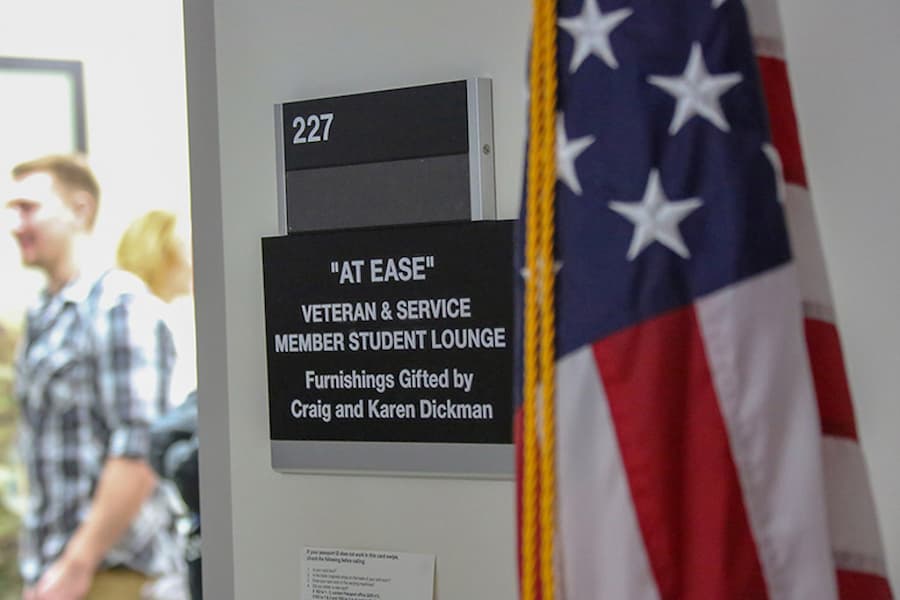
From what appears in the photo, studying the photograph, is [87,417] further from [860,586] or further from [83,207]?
[860,586]

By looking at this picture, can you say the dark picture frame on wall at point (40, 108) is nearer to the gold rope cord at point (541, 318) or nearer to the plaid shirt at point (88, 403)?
the plaid shirt at point (88, 403)

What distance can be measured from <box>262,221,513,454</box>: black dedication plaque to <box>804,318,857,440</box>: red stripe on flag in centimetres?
42

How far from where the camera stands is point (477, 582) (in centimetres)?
130

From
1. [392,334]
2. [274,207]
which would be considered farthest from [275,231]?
[392,334]

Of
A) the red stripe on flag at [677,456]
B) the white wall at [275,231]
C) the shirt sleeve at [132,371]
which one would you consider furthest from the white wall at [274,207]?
the shirt sleeve at [132,371]

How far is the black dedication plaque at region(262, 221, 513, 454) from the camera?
4.18ft

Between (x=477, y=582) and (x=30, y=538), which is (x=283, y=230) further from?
(x=30, y=538)

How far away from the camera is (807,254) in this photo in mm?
933

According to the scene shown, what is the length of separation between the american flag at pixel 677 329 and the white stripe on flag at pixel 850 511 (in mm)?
30

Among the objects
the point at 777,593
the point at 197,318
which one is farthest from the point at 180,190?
the point at 777,593

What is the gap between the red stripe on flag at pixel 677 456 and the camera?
2.79 ft

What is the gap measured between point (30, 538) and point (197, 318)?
34.7 inches

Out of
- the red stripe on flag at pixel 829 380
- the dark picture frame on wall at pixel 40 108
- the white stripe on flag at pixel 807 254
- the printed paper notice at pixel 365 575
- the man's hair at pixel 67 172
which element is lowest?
the printed paper notice at pixel 365 575

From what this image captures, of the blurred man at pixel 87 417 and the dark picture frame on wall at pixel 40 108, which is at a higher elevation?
the dark picture frame on wall at pixel 40 108
